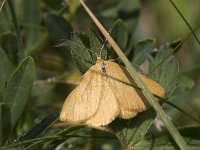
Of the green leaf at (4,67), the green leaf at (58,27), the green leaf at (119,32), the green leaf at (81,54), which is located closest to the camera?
the green leaf at (81,54)

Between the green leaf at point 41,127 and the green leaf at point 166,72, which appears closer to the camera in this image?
the green leaf at point 166,72

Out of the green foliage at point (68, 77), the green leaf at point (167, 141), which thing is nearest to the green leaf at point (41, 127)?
the green foliage at point (68, 77)

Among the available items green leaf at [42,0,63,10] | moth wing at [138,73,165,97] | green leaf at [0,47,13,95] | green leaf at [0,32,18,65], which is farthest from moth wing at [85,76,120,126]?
green leaf at [42,0,63,10]

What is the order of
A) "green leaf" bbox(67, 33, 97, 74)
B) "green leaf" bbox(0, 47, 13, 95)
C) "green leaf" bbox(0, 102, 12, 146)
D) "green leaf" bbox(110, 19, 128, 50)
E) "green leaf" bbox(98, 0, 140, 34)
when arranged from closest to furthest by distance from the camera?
→ "green leaf" bbox(0, 102, 12, 146)
"green leaf" bbox(67, 33, 97, 74)
"green leaf" bbox(0, 47, 13, 95)
"green leaf" bbox(110, 19, 128, 50)
"green leaf" bbox(98, 0, 140, 34)

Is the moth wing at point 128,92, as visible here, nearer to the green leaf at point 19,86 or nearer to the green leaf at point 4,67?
the green leaf at point 19,86

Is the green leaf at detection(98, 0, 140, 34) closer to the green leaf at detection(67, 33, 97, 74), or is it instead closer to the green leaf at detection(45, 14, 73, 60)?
the green leaf at detection(45, 14, 73, 60)

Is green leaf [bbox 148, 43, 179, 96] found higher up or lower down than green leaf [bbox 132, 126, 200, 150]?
higher up
